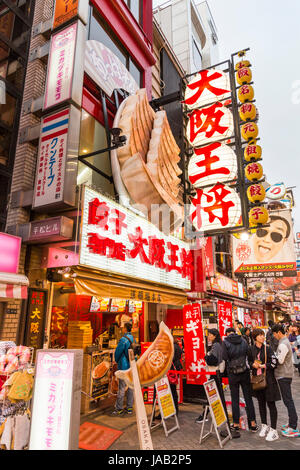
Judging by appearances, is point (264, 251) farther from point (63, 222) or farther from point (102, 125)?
point (63, 222)

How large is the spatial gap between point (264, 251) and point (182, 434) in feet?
44.7

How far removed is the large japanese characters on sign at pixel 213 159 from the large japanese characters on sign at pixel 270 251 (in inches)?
316

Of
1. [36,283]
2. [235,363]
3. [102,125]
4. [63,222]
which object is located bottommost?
[235,363]

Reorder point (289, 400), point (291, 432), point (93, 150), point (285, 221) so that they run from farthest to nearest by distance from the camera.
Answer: point (285, 221) < point (93, 150) < point (289, 400) < point (291, 432)

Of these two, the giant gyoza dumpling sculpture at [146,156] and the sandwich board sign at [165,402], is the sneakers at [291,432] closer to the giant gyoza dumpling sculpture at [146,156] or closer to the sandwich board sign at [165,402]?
the sandwich board sign at [165,402]

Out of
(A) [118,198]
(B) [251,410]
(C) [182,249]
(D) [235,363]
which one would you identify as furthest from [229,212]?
(B) [251,410]

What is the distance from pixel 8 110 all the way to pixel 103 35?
5.81m

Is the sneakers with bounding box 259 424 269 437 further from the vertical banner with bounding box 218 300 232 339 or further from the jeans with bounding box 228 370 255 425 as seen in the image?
the vertical banner with bounding box 218 300 232 339

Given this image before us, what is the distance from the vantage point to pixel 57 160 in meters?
6.82

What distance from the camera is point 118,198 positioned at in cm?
934

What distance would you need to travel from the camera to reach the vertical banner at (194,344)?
28.6 ft

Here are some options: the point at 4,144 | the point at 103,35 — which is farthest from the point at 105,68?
the point at 4,144

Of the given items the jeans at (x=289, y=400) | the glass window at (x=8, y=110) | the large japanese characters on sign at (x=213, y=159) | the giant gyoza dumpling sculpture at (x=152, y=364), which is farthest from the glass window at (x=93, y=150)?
the jeans at (x=289, y=400)

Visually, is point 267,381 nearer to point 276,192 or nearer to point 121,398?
point 121,398
